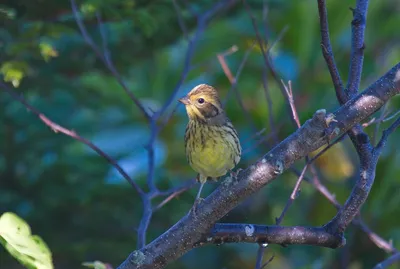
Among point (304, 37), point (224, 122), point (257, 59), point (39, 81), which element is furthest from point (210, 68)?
point (224, 122)

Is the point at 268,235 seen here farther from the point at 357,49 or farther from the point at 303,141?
the point at 357,49

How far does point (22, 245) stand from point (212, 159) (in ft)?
6.62

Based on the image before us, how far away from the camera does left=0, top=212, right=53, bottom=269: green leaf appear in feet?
7.24

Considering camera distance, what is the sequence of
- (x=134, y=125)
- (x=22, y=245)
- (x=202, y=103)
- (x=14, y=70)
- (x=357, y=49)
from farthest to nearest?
(x=134, y=125), (x=202, y=103), (x=14, y=70), (x=357, y=49), (x=22, y=245)

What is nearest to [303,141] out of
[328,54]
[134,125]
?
[328,54]

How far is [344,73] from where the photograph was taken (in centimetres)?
752

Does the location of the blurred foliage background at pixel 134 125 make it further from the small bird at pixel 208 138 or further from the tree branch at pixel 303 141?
the tree branch at pixel 303 141

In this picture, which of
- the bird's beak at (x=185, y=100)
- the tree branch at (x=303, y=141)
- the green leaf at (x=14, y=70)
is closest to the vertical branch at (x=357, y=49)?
the tree branch at (x=303, y=141)

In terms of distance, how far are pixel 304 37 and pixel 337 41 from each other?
0.37m

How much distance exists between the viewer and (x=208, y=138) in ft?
13.9

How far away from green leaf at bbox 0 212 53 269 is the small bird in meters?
1.94

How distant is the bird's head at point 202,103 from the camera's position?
4.26 m

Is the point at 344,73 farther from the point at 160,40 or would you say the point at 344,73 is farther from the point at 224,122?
the point at 224,122

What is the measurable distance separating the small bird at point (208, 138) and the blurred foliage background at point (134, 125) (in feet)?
0.66
